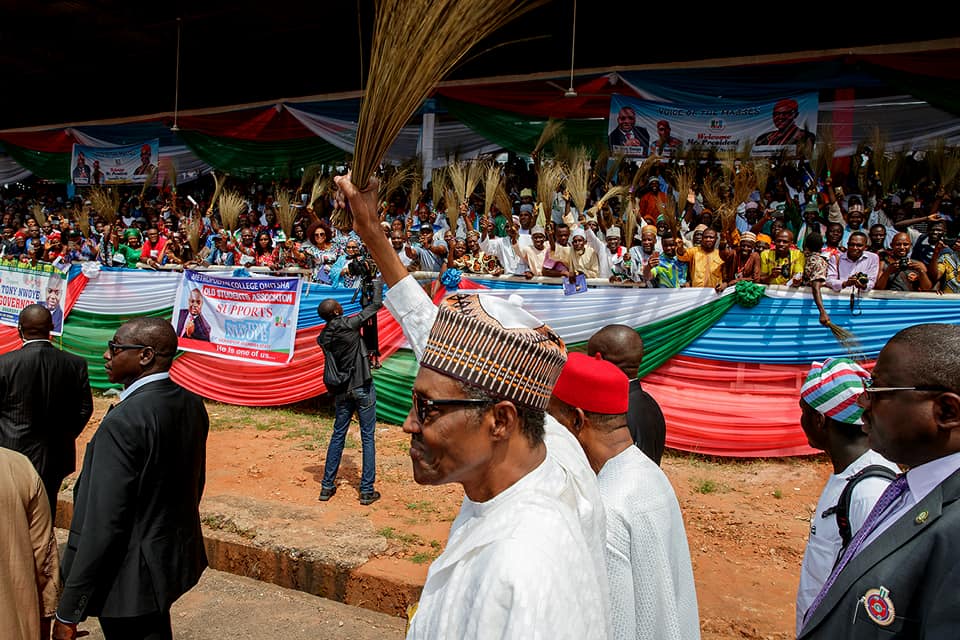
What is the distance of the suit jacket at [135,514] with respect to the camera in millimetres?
2613

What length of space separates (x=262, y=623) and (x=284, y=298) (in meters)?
5.28

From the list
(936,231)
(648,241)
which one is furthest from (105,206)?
(936,231)

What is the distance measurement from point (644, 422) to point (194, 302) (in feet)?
26.7

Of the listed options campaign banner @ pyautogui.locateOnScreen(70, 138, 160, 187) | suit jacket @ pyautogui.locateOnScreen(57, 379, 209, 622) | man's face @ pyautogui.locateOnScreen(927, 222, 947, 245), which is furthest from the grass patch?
campaign banner @ pyautogui.locateOnScreen(70, 138, 160, 187)

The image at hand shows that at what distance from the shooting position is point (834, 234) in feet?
25.0

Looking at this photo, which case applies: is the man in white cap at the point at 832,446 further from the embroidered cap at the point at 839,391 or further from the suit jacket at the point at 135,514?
the suit jacket at the point at 135,514

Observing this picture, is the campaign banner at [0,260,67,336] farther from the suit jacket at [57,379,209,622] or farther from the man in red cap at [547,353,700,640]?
the man in red cap at [547,353,700,640]

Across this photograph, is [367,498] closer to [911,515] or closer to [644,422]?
[644,422]

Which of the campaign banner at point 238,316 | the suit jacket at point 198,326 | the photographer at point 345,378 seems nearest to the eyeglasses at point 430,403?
the photographer at point 345,378

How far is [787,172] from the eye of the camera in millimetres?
9547

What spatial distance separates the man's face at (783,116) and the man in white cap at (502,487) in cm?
956

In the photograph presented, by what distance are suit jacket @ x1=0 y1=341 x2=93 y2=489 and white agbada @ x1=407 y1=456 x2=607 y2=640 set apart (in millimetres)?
3855

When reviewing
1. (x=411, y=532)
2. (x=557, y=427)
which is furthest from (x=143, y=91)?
(x=557, y=427)

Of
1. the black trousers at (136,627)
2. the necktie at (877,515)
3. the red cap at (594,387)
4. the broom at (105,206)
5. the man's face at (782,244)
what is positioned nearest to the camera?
the necktie at (877,515)
